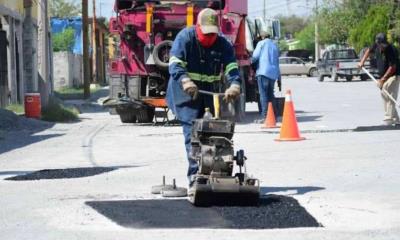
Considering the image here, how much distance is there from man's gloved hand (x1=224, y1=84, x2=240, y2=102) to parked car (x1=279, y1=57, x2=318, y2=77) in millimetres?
57629

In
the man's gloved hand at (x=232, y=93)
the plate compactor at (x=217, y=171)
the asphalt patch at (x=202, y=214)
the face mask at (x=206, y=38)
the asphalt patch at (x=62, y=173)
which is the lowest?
the asphalt patch at (x=62, y=173)

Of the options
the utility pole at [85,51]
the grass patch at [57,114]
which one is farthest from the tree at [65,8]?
the grass patch at [57,114]

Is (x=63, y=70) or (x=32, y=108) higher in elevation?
(x=32, y=108)

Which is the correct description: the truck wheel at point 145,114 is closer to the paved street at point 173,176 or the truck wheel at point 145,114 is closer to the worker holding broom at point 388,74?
the paved street at point 173,176

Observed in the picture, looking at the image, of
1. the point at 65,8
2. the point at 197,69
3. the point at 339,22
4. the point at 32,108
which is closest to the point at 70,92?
the point at 32,108

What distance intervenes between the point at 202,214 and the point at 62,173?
3603mm

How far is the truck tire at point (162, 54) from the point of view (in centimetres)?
1861

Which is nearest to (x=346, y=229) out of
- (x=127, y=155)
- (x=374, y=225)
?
(x=374, y=225)

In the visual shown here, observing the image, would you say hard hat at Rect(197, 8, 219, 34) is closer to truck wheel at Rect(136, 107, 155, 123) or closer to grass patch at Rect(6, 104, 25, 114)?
truck wheel at Rect(136, 107, 155, 123)

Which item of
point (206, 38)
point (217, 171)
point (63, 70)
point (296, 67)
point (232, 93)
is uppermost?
point (206, 38)

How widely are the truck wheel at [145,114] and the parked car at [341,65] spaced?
2908 centimetres

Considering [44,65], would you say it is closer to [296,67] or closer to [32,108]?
[32,108]

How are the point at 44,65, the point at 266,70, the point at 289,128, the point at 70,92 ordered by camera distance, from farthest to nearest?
the point at 70,92 → the point at 44,65 → the point at 266,70 → the point at 289,128

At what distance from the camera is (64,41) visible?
5331cm
